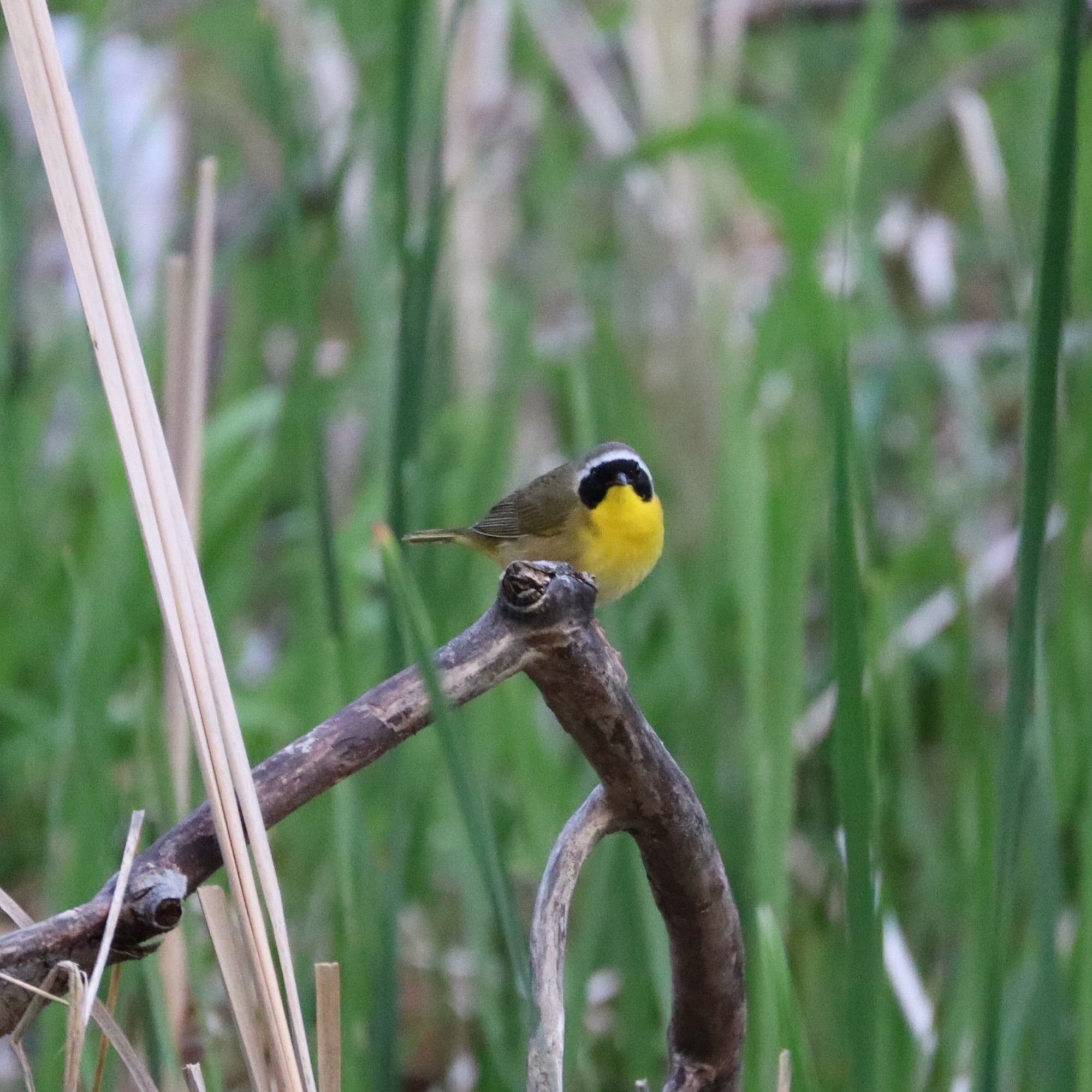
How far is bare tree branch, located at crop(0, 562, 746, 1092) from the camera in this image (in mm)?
806

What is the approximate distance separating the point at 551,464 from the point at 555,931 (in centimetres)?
259

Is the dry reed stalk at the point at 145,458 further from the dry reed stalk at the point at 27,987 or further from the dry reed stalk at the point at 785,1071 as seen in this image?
the dry reed stalk at the point at 785,1071

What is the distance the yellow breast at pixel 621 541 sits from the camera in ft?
6.86

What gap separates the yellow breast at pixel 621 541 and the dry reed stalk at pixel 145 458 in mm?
1065

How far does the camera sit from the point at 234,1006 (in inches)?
40.1

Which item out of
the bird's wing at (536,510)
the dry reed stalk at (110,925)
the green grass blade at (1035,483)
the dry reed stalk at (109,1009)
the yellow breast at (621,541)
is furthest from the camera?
the bird's wing at (536,510)

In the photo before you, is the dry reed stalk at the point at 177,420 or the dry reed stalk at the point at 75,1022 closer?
the dry reed stalk at the point at 75,1022

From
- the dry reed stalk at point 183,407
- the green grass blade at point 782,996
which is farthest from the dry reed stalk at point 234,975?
the dry reed stalk at point 183,407

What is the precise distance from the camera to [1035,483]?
38.4 inches

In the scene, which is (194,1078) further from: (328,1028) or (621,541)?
(621,541)

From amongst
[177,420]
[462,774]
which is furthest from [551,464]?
[462,774]

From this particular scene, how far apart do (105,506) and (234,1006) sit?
147 cm

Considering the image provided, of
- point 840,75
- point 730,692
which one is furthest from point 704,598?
point 840,75

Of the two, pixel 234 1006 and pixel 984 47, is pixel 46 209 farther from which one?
pixel 234 1006
